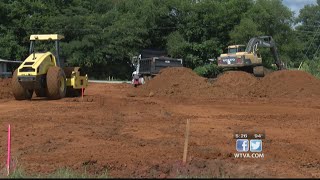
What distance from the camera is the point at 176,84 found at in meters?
27.6

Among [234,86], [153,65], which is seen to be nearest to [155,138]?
[234,86]

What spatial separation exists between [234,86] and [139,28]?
30.3m

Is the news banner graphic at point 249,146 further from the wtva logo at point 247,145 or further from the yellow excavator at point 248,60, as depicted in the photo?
the yellow excavator at point 248,60

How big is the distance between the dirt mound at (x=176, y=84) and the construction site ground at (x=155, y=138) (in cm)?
380

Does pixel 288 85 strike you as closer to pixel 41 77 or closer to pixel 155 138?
pixel 41 77

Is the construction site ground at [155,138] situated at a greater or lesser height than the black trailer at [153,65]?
lesser

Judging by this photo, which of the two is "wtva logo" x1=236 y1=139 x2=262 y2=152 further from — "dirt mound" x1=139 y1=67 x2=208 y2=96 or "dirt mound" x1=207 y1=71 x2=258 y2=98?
"dirt mound" x1=139 y1=67 x2=208 y2=96

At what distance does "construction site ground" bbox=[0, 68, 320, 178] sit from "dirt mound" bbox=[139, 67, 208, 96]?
380cm

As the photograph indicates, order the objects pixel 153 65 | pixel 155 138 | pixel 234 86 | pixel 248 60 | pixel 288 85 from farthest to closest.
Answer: pixel 153 65 → pixel 248 60 → pixel 288 85 → pixel 234 86 → pixel 155 138

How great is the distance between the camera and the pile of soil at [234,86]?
26.6 m

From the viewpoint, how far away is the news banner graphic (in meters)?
8.63

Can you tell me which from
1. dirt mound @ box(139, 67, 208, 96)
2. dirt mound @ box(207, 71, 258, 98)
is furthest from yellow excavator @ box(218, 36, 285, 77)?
dirt mound @ box(139, 67, 208, 96)

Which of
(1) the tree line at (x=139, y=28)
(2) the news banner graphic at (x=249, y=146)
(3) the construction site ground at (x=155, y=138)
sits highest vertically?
A: (1) the tree line at (x=139, y=28)

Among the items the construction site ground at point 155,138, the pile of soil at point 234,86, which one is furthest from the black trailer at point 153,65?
the construction site ground at point 155,138
